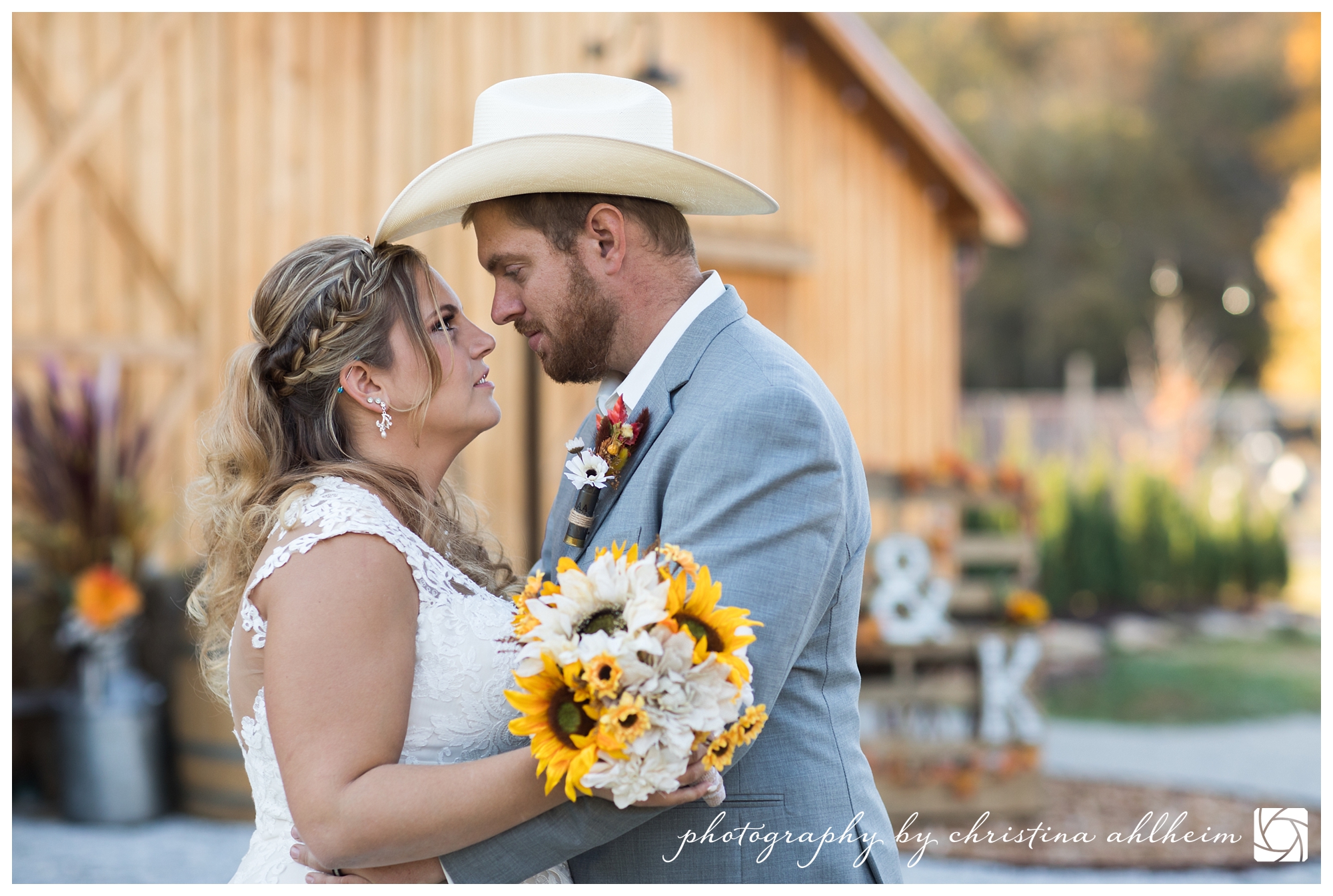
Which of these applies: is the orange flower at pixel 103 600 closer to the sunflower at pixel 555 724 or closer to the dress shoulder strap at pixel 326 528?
the dress shoulder strap at pixel 326 528

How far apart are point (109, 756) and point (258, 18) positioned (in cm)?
425

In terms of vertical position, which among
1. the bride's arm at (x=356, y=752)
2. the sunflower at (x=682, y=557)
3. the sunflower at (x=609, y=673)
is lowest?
the bride's arm at (x=356, y=752)

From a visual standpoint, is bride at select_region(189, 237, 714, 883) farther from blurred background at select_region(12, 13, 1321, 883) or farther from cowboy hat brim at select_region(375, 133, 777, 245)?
blurred background at select_region(12, 13, 1321, 883)

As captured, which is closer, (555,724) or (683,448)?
(555,724)

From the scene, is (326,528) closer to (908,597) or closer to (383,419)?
(383,419)

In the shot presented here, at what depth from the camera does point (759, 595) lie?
6.24ft

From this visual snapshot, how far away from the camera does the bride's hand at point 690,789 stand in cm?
176

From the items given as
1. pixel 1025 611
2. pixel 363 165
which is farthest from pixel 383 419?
pixel 363 165

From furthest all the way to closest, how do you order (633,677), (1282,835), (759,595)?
(1282,835)
(759,595)
(633,677)

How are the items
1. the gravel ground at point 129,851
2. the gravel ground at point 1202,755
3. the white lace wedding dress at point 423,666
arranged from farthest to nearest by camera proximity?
the gravel ground at point 1202,755
the gravel ground at point 129,851
the white lace wedding dress at point 423,666

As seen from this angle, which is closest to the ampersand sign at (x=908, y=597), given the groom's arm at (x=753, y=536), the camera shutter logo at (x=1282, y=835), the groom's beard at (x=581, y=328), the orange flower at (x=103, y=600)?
the camera shutter logo at (x=1282, y=835)

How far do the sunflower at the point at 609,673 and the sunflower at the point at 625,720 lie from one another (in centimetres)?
2

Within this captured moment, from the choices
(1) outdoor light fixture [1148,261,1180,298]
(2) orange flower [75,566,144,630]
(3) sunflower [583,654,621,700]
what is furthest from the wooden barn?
(1) outdoor light fixture [1148,261,1180,298]

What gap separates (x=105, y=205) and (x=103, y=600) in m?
2.26
